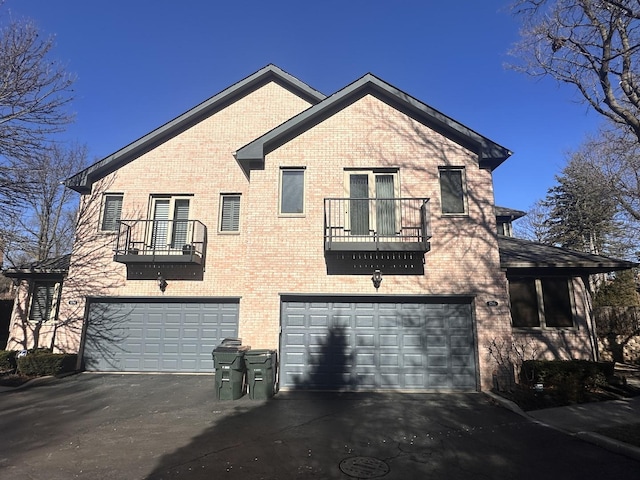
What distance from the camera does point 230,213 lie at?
41.8ft

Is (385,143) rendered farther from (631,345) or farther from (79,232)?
(631,345)

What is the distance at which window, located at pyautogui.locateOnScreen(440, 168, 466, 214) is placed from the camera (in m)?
10.4

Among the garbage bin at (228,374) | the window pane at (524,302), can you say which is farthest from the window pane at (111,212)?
the window pane at (524,302)

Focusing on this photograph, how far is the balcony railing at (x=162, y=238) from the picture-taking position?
1186 cm

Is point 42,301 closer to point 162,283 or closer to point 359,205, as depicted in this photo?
point 162,283

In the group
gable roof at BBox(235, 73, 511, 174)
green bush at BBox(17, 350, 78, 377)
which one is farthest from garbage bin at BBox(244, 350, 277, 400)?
green bush at BBox(17, 350, 78, 377)

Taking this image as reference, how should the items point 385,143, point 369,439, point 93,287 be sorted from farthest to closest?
point 93,287
point 385,143
point 369,439

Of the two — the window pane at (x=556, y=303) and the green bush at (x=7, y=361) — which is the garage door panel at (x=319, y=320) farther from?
the green bush at (x=7, y=361)

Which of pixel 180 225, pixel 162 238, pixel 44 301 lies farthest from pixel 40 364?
pixel 180 225

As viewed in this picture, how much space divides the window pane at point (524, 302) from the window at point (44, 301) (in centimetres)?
1588

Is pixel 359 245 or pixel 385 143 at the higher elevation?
Result: pixel 385 143

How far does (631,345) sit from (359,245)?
12.5m

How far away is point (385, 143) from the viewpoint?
1076 cm

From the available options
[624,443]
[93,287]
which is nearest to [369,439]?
[624,443]
